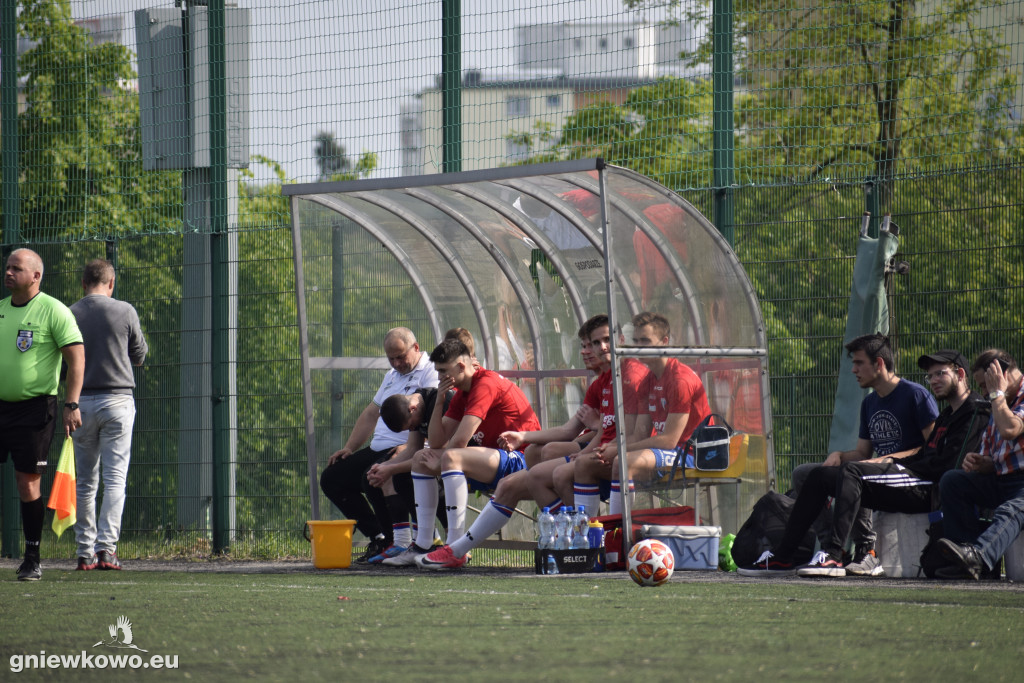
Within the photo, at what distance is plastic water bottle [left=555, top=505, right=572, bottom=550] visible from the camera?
8.02m

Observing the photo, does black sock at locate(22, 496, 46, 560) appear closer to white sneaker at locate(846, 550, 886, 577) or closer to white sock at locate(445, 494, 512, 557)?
white sock at locate(445, 494, 512, 557)

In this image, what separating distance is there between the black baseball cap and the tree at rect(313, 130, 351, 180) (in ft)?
13.9

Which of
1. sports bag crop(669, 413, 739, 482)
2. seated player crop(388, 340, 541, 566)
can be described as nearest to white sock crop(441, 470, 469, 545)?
seated player crop(388, 340, 541, 566)

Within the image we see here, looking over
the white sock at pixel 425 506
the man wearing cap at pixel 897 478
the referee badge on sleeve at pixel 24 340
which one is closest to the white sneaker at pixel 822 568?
the man wearing cap at pixel 897 478

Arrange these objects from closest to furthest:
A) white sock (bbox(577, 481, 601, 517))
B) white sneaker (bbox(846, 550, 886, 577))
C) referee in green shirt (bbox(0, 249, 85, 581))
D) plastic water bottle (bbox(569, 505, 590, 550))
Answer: white sneaker (bbox(846, 550, 886, 577)), referee in green shirt (bbox(0, 249, 85, 581)), plastic water bottle (bbox(569, 505, 590, 550)), white sock (bbox(577, 481, 601, 517))

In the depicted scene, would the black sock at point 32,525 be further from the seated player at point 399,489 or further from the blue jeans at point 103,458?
the seated player at point 399,489

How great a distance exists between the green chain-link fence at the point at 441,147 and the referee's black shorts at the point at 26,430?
236 cm

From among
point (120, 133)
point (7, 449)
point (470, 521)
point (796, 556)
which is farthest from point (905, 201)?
point (120, 133)

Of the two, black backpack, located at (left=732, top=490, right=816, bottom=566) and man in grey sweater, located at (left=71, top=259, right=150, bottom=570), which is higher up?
man in grey sweater, located at (left=71, top=259, right=150, bottom=570)

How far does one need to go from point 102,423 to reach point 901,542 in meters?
4.91

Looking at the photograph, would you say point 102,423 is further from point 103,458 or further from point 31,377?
point 31,377

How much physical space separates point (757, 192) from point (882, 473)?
2.07 m

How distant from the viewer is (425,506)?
8922 millimetres

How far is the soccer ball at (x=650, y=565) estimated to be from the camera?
6922mm
